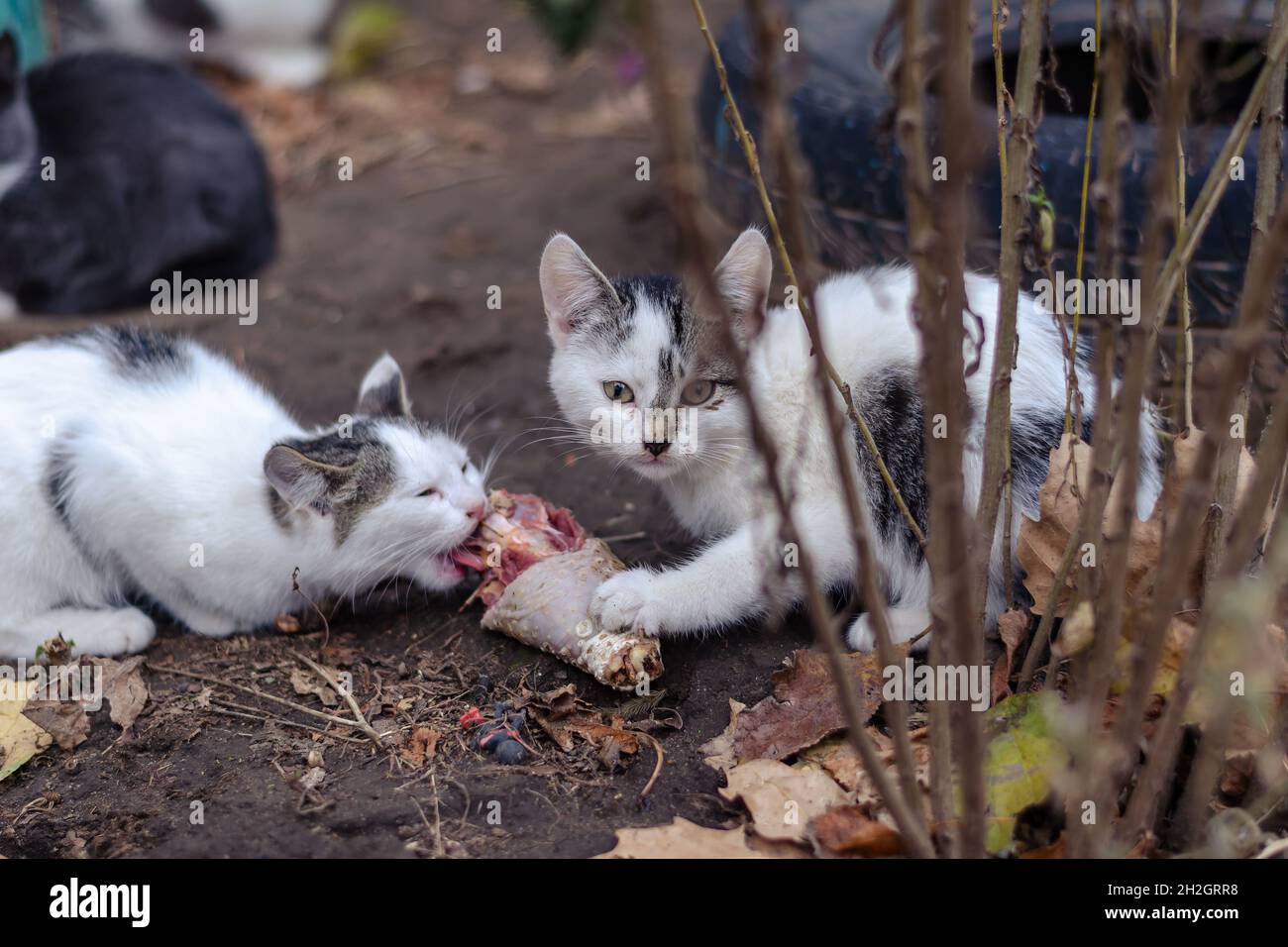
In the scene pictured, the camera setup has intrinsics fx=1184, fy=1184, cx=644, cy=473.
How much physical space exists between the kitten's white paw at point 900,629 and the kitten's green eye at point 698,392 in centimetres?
59

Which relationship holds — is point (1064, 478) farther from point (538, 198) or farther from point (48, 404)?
point (538, 198)

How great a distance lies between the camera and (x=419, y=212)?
569 centimetres

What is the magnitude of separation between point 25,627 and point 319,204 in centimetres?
351

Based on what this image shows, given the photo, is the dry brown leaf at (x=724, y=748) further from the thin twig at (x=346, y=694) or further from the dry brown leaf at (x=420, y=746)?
the thin twig at (x=346, y=694)

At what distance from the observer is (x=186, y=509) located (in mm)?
2855

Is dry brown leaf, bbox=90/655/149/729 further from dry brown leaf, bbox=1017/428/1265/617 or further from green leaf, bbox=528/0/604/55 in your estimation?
green leaf, bbox=528/0/604/55

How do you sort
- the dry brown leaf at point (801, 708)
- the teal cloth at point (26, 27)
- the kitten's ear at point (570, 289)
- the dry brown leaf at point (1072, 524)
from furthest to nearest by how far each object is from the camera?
the teal cloth at point (26, 27), the kitten's ear at point (570, 289), the dry brown leaf at point (801, 708), the dry brown leaf at point (1072, 524)

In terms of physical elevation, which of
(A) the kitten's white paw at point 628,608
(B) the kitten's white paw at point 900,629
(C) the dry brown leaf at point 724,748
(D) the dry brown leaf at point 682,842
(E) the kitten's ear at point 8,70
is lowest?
(D) the dry brown leaf at point 682,842

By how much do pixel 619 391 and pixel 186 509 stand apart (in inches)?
43.0

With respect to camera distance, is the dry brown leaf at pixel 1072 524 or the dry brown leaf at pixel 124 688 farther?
the dry brown leaf at pixel 124 688

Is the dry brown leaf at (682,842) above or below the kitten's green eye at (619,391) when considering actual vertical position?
below

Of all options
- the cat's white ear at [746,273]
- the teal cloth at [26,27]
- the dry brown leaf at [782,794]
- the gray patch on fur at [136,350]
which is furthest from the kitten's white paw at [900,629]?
the teal cloth at [26,27]

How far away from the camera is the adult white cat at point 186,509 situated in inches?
111
